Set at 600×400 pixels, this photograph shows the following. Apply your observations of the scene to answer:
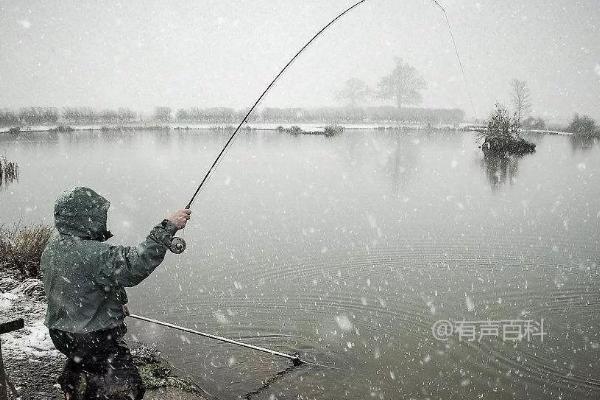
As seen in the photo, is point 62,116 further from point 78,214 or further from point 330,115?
point 78,214

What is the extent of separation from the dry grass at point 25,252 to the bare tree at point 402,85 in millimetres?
97620

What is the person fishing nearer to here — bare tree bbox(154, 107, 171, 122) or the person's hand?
the person's hand

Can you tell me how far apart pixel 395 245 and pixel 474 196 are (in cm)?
791

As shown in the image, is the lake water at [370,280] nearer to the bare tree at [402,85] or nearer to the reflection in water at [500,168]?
the reflection in water at [500,168]

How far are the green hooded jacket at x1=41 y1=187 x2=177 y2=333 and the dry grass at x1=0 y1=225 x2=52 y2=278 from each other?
20.5 ft

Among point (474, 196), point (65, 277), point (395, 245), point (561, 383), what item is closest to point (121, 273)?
point (65, 277)

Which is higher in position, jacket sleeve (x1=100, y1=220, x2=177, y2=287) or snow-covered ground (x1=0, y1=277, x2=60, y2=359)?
jacket sleeve (x1=100, y1=220, x2=177, y2=287)

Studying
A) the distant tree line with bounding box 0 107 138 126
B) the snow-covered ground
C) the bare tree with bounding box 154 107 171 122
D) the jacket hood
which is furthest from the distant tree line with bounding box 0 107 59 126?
the jacket hood

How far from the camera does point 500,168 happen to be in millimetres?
25703

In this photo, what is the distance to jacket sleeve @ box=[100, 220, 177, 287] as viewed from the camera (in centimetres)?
281

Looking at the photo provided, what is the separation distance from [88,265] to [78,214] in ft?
1.12

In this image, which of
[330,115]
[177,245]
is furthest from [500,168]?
[330,115]

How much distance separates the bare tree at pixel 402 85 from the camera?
329 ft

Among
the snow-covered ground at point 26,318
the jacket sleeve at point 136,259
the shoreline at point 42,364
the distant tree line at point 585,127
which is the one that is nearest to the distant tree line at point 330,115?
the distant tree line at point 585,127
